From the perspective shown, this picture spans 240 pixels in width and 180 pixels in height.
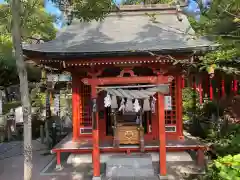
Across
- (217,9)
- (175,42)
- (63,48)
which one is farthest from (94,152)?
(217,9)

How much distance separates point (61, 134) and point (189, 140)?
22.1 feet

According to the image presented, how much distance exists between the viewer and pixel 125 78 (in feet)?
27.9

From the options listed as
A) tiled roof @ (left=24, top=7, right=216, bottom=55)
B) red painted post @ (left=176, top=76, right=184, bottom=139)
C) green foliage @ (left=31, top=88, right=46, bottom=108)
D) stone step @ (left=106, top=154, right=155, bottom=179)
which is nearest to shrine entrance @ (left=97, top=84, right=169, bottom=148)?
stone step @ (left=106, top=154, right=155, bottom=179)

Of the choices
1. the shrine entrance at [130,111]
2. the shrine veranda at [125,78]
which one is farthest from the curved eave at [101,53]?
the shrine entrance at [130,111]

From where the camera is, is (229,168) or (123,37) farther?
(123,37)

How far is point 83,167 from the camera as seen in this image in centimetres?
962

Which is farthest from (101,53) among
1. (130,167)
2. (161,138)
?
(130,167)

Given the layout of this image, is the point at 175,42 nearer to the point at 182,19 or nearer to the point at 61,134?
the point at 182,19

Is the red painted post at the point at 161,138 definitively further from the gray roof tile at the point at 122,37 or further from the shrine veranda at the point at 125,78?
the gray roof tile at the point at 122,37

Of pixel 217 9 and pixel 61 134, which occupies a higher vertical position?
pixel 217 9

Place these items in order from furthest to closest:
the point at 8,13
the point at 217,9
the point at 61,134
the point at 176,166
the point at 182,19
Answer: the point at 61,134
the point at 182,19
the point at 176,166
the point at 8,13
the point at 217,9

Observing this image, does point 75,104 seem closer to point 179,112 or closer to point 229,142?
point 179,112

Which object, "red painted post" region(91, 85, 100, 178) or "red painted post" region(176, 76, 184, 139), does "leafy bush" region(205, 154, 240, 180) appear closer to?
"red painted post" region(91, 85, 100, 178)

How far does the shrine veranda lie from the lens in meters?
8.30
